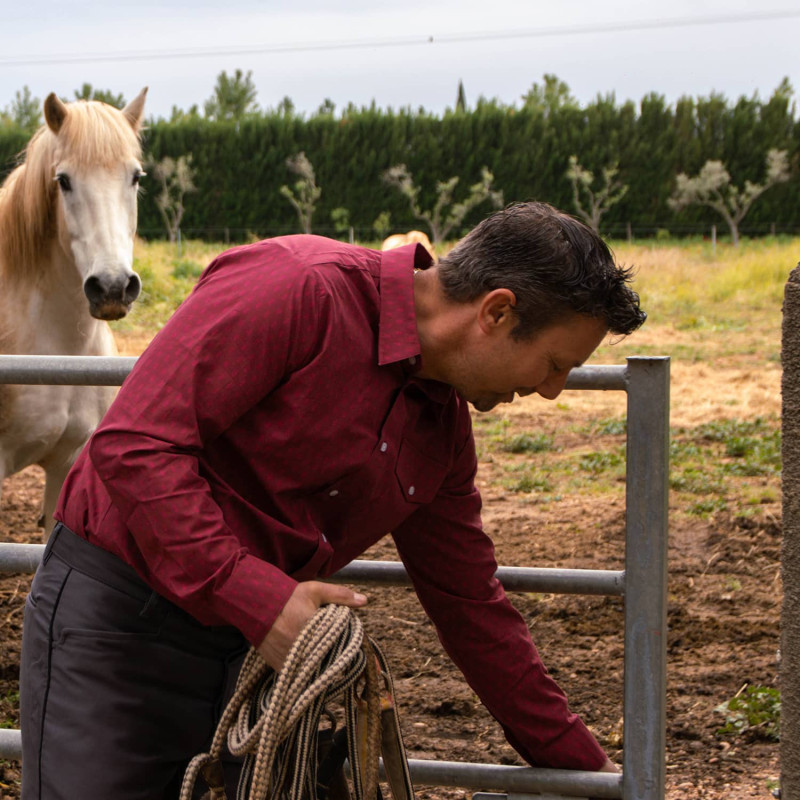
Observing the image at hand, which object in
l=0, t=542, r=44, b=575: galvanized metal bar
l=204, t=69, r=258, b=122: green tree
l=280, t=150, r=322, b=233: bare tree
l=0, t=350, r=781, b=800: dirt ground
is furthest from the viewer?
l=204, t=69, r=258, b=122: green tree

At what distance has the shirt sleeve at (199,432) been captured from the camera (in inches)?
60.8

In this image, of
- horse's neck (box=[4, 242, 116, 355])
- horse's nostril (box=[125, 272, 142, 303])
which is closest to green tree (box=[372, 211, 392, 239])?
horse's neck (box=[4, 242, 116, 355])

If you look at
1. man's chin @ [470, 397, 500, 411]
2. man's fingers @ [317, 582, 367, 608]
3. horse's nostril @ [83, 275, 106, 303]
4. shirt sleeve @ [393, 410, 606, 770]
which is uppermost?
horse's nostril @ [83, 275, 106, 303]

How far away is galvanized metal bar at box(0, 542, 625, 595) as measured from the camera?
2068 mm

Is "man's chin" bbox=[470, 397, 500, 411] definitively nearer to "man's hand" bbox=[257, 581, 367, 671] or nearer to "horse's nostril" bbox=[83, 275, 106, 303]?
"man's hand" bbox=[257, 581, 367, 671]

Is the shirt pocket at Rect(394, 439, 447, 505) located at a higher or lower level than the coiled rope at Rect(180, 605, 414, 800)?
higher

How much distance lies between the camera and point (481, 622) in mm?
2080

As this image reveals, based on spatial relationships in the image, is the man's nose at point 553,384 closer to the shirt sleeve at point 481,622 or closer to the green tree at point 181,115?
the shirt sleeve at point 481,622

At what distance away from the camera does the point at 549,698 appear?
82.6 inches

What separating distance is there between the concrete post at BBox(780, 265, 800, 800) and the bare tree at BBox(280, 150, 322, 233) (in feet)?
104

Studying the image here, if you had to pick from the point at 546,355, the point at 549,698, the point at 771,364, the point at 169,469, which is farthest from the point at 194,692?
the point at 771,364

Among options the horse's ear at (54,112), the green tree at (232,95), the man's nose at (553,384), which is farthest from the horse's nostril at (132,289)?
the green tree at (232,95)

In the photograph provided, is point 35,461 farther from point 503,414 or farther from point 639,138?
point 639,138

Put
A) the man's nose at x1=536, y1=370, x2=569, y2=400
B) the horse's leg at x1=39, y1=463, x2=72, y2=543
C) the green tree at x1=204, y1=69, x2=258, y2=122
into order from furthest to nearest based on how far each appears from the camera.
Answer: the green tree at x1=204, y1=69, x2=258, y2=122 → the horse's leg at x1=39, y1=463, x2=72, y2=543 → the man's nose at x1=536, y1=370, x2=569, y2=400
